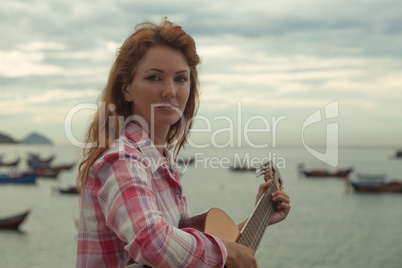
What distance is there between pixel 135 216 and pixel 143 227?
1.7 inches

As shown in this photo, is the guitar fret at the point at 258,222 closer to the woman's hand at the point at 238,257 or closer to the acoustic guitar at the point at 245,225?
the acoustic guitar at the point at 245,225

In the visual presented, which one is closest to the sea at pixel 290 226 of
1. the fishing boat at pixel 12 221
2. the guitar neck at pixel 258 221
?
the fishing boat at pixel 12 221

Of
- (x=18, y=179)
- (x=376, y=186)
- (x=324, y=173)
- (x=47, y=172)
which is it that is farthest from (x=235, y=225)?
(x=47, y=172)

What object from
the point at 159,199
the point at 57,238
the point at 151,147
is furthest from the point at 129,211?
the point at 57,238

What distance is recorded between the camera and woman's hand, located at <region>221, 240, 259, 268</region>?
1539 mm

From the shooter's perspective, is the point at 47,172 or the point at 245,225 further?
the point at 47,172

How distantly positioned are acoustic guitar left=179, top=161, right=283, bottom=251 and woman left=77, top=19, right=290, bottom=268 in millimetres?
83

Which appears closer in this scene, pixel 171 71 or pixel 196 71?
pixel 171 71

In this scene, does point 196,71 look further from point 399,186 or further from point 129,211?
point 399,186

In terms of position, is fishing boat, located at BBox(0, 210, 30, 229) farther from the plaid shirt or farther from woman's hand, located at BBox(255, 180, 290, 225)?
the plaid shirt

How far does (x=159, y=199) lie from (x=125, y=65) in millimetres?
569

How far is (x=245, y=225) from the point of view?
216 cm

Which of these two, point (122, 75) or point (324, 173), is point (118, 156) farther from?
point (324, 173)

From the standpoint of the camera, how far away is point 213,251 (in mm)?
1462
